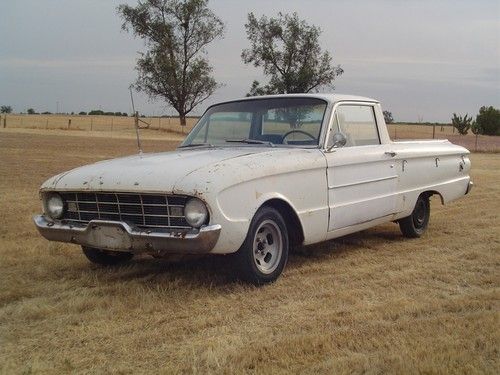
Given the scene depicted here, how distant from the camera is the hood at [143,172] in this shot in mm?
4535

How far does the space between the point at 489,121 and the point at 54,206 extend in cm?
5886

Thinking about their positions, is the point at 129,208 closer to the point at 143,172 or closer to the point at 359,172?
the point at 143,172

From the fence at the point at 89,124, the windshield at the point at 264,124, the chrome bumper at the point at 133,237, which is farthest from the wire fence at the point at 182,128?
the chrome bumper at the point at 133,237

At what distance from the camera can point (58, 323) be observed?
412cm

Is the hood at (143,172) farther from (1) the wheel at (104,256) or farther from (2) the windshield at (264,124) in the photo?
(1) the wheel at (104,256)

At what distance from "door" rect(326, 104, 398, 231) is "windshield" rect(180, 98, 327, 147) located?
25cm

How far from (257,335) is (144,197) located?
1432 millimetres

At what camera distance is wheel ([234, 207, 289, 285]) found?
4723mm

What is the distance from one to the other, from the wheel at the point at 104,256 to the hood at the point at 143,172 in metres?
0.80

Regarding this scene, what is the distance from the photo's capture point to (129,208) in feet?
15.5

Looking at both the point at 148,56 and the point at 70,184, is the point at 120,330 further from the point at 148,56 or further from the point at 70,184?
the point at 148,56

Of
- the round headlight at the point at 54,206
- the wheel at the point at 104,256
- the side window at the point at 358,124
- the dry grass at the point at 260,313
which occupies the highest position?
the side window at the point at 358,124

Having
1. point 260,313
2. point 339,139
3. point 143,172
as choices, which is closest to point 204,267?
point 143,172

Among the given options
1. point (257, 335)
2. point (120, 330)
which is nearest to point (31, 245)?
point (120, 330)
